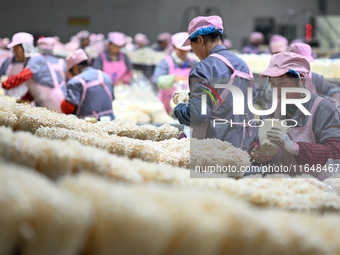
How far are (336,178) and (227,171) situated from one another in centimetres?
61

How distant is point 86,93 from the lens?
4.05 meters

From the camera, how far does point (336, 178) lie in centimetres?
210

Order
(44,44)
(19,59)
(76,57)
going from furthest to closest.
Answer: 1. (44,44)
2. (19,59)
3. (76,57)

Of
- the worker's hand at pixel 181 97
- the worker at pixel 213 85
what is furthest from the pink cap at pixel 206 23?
the worker's hand at pixel 181 97

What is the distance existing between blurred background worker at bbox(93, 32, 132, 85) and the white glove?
17.0 feet

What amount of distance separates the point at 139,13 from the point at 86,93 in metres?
12.6

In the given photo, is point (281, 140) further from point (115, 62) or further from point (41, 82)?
point (115, 62)

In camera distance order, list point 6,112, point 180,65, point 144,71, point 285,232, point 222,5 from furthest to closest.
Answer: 1. point 222,5
2. point 144,71
3. point 180,65
4. point 6,112
5. point 285,232

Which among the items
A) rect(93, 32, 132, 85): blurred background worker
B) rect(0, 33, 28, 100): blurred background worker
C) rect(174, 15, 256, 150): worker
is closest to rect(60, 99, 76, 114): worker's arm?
rect(0, 33, 28, 100): blurred background worker

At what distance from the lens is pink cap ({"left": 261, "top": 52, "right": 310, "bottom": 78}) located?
243cm

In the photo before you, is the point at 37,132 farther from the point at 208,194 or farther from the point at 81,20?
the point at 81,20

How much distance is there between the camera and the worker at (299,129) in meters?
2.15

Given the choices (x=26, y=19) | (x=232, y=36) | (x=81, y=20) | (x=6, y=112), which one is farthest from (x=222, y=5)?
(x=6, y=112)

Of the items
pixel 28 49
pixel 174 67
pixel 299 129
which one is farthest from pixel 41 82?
pixel 299 129
